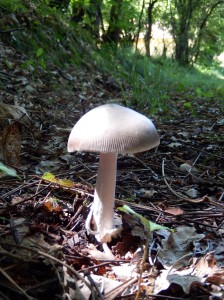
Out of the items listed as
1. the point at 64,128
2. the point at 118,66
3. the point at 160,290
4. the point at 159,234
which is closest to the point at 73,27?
the point at 118,66

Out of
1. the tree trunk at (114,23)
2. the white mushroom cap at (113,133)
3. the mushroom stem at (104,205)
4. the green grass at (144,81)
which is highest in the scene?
the tree trunk at (114,23)

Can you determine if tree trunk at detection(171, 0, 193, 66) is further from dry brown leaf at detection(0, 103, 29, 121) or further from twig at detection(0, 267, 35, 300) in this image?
twig at detection(0, 267, 35, 300)

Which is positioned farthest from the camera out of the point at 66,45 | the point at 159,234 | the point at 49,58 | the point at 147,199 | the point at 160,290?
the point at 66,45

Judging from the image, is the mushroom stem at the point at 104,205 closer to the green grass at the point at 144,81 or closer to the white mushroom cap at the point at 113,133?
the white mushroom cap at the point at 113,133

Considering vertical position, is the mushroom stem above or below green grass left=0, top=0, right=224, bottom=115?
below

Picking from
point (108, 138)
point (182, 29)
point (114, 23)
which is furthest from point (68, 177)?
point (182, 29)

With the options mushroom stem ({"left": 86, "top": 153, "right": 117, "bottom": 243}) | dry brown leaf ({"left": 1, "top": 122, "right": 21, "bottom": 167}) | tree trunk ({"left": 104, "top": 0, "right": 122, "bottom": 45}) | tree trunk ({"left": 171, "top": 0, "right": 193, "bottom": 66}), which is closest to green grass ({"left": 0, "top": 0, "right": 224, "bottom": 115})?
tree trunk ({"left": 104, "top": 0, "right": 122, "bottom": 45})

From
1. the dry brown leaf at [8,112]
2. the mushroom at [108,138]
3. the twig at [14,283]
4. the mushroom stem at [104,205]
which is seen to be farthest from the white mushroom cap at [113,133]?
the dry brown leaf at [8,112]

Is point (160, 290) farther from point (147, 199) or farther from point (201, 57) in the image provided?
point (201, 57)
